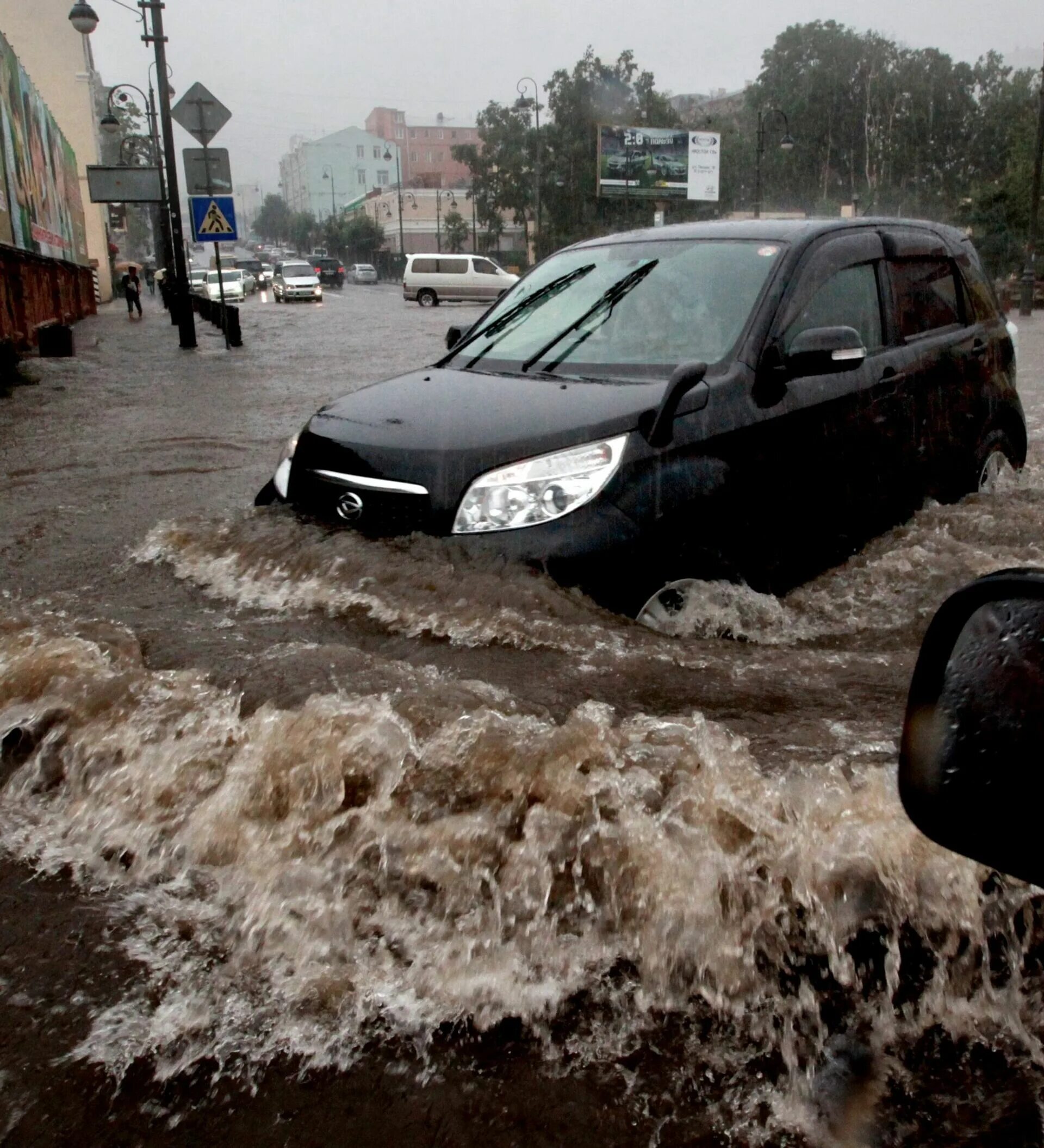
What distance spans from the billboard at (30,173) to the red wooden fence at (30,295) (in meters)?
0.33

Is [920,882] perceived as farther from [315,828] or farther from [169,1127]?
[169,1127]

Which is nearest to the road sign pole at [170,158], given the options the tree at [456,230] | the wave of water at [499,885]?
the wave of water at [499,885]

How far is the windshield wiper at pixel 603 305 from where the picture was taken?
14.4 feet

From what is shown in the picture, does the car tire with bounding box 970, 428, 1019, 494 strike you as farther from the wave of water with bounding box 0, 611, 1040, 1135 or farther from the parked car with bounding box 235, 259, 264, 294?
the parked car with bounding box 235, 259, 264, 294

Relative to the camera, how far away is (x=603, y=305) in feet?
14.9

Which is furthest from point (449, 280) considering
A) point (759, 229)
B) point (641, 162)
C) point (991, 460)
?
point (759, 229)

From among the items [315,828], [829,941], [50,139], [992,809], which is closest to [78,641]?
[315,828]

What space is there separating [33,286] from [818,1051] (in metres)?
20.5

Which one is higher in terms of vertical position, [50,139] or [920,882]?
[50,139]

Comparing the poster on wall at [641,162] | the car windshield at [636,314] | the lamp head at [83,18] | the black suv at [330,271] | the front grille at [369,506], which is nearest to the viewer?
the front grille at [369,506]

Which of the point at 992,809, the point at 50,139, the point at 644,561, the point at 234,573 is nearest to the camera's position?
the point at 992,809

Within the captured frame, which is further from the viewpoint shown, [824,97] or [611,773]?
[824,97]

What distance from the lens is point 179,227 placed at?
23.0 meters

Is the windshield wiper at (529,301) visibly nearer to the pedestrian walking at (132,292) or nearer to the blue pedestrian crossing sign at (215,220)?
the blue pedestrian crossing sign at (215,220)
